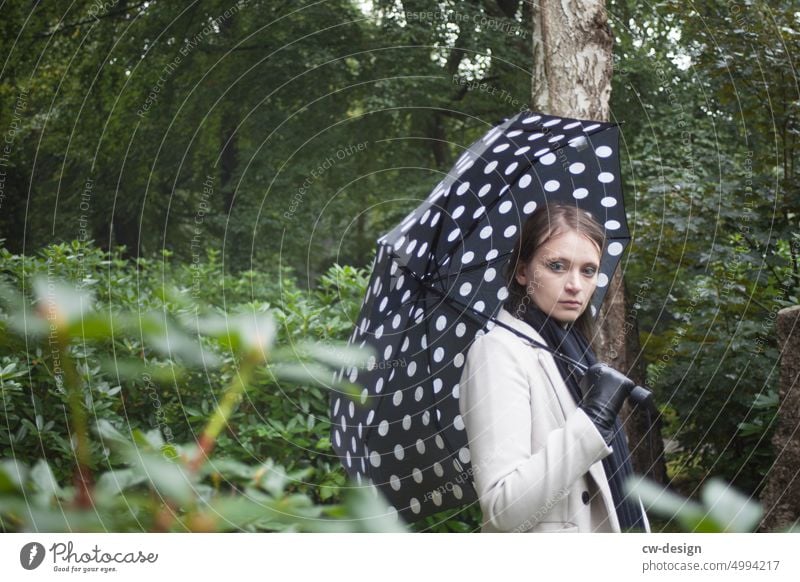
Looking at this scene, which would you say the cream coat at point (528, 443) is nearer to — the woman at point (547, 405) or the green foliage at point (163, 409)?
the woman at point (547, 405)

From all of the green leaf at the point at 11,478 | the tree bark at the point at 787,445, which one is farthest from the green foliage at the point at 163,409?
the tree bark at the point at 787,445

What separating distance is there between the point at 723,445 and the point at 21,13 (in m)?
4.68

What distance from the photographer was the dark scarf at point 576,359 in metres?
1.63

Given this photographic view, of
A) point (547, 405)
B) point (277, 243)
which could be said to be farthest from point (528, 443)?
point (277, 243)

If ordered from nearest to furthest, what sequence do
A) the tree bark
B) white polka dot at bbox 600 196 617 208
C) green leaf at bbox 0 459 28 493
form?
green leaf at bbox 0 459 28 493
white polka dot at bbox 600 196 617 208
the tree bark

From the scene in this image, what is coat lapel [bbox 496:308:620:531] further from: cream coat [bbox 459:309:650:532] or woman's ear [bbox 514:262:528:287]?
woman's ear [bbox 514:262:528:287]

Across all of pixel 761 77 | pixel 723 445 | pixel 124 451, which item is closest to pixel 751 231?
pixel 761 77

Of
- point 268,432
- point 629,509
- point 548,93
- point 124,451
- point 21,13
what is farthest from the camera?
point 21,13

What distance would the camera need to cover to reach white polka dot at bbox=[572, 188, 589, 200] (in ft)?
6.32

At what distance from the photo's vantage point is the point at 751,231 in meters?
3.37

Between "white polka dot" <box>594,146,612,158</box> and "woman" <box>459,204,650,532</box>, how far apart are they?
0.28 meters

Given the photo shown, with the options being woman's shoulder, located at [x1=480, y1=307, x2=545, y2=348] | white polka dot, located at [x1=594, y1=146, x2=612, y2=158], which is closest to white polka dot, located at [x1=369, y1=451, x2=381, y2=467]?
woman's shoulder, located at [x1=480, y1=307, x2=545, y2=348]
